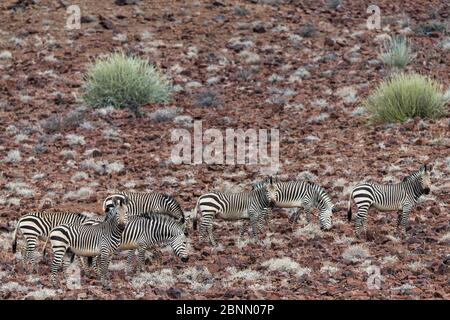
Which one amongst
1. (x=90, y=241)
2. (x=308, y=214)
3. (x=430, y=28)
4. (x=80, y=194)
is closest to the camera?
(x=90, y=241)

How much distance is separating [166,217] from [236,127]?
11.9 metres

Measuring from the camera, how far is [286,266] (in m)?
15.4

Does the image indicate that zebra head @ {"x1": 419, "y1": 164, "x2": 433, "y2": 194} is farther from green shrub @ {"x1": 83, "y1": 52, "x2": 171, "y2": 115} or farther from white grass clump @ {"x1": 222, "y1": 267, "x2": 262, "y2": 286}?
green shrub @ {"x1": 83, "y1": 52, "x2": 171, "y2": 115}

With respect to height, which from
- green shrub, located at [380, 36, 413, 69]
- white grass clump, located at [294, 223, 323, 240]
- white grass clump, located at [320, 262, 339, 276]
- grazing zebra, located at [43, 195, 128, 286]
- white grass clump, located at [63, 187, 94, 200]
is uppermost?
green shrub, located at [380, 36, 413, 69]

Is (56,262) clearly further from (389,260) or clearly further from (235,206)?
(389,260)

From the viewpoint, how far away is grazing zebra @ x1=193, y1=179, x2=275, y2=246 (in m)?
17.3

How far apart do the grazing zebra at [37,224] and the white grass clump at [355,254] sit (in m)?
4.08

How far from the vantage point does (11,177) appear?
917 inches

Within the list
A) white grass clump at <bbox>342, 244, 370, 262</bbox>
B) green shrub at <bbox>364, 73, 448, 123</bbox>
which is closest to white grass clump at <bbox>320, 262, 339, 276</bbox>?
white grass clump at <bbox>342, 244, 370, 262</bbox>

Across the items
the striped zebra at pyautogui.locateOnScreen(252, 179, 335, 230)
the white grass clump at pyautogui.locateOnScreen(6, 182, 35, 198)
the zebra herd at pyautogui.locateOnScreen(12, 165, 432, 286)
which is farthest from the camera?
the white grass clump at pyautogui.locateOnScreen(6, 182, 35, 198)

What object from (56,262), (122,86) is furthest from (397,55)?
(56,262)

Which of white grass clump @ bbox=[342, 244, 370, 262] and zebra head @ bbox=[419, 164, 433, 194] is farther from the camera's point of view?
zebra head @ bbox=[419, 164, 433, 194]

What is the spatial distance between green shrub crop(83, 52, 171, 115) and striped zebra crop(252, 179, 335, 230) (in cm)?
1159
